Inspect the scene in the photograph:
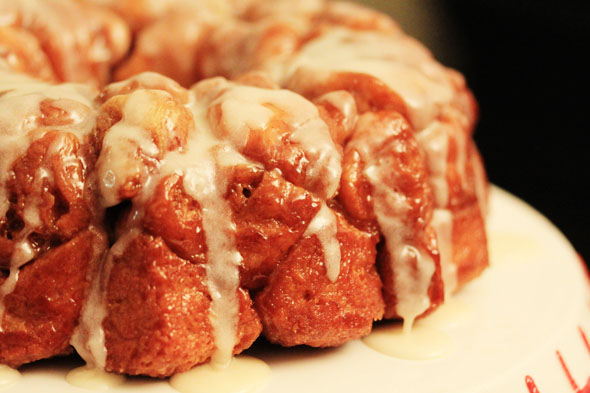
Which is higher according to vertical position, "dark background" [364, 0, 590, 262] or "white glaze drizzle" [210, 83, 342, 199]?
"white glaze drizzle" [210, 83, 342, 199]

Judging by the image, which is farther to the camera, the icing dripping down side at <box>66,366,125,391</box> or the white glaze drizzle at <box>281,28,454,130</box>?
the white glaze drizzle at <box>281,28,454,130</box>

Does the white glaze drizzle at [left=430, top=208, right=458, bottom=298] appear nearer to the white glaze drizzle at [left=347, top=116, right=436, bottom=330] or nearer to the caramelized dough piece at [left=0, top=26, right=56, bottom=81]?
the white glaze drizzle at [left=347, top=116, right=436, bottom=330]

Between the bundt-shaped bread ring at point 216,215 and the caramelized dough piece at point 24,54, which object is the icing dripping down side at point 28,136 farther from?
the caramelized dough piece at point 24,54

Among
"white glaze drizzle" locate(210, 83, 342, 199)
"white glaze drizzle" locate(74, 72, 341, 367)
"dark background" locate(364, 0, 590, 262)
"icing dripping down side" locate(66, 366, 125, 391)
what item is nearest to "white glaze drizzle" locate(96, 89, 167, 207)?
"white glaze drizzle" locate(74, 72, 341, 367)

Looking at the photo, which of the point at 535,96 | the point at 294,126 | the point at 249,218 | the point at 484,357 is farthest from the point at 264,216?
the point at 535,96

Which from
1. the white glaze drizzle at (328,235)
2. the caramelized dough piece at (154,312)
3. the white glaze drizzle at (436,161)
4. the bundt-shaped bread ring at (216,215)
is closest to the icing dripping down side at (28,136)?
the bundt-shaped bread ring at (216,215)

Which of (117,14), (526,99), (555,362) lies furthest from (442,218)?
(526,99)
